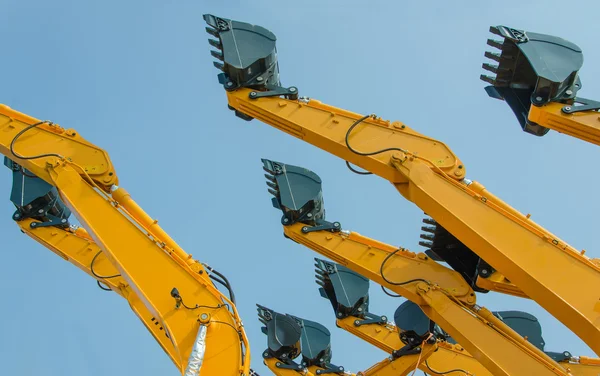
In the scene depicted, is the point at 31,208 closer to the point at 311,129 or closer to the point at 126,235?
the point at 126,235

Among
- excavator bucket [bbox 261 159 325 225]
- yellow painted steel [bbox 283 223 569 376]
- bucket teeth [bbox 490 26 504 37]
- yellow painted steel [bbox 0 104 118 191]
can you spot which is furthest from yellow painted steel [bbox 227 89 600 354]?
excavator bucket [bbox 261 159 325 225]

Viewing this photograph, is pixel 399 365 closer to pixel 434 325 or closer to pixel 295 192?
pixel 434 325

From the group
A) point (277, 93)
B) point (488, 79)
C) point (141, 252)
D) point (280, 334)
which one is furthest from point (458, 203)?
point (280, 334)

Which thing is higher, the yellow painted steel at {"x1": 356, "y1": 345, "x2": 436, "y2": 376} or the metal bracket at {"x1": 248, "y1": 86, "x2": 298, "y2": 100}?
the metal bracket at {"x1": 248, "y1": 86, "x2": 298, "y2": 100}

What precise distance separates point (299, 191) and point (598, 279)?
6388 millimetres

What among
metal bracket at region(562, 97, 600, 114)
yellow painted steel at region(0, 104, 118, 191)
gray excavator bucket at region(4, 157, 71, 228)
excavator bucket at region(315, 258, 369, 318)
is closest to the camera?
metal bracket at region(562, 97, 600, 114)

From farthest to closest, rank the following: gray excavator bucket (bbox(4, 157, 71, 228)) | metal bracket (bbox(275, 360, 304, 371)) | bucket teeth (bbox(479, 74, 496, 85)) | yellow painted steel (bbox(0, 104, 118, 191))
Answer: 1. metal bracket (bbox(275, 360, 304, 371))
2. gray excavator bucket (bbox(4, 157, 71, 228))
3. yellow painted steel (bbox(0, 104, 118, 191))
4. bucket teeth (bbox(479, 74, 496, 85))

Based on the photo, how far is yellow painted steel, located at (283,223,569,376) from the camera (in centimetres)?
966

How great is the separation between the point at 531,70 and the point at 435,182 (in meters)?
1.81

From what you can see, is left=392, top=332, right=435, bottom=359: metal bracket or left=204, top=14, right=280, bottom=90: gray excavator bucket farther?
left=392, top=332, right=435, bottom=359: metal bracket

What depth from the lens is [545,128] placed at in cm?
930

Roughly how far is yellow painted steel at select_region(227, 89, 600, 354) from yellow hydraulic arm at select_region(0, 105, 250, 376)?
2158mm

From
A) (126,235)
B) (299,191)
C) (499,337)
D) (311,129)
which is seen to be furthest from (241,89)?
(499,337)

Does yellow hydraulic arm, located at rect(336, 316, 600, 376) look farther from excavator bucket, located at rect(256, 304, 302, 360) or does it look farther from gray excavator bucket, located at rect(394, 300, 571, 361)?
excavator bucket, located at rect(256, 304, 302, 360)
